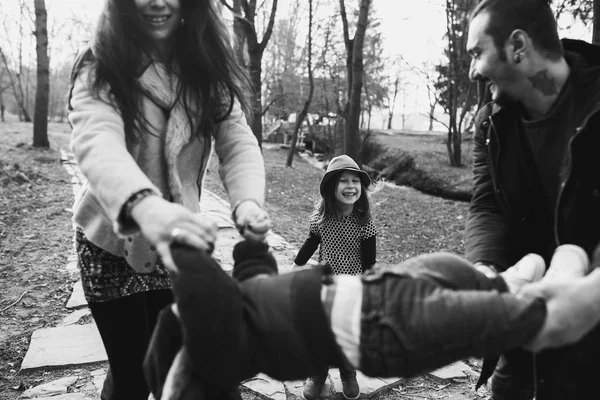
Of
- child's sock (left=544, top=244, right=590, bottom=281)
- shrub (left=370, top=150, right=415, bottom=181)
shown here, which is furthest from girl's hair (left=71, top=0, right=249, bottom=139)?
shrub (left=370, top=150, right=415, bottom=181)

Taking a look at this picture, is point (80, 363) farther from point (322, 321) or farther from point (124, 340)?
point (322, 321)

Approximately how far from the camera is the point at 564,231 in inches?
63.2

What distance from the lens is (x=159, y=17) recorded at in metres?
1.68

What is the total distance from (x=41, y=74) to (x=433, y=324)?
48.1 ft

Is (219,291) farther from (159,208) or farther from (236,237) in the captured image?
(236,237)

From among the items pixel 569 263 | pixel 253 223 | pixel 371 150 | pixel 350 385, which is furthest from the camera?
pixel 371 150

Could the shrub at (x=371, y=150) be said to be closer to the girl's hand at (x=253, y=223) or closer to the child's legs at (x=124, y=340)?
the child's legs at (x=124, y=340)

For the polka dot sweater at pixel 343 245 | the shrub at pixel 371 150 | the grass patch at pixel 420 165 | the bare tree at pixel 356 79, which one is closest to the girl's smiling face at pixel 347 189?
the polka dot sweater at pixel 343 245

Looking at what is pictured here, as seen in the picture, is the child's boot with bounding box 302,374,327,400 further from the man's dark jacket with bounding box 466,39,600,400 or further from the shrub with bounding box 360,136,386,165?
the shrub with bounding box 360,136,386,165

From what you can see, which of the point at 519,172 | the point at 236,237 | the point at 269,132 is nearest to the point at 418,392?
the point at 519,172

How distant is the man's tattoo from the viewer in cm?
169

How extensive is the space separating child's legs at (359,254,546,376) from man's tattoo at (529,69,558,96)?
2.68 feet

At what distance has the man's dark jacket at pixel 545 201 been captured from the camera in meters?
1.50

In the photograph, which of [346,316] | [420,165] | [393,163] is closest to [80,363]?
[346,316]
